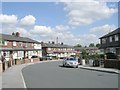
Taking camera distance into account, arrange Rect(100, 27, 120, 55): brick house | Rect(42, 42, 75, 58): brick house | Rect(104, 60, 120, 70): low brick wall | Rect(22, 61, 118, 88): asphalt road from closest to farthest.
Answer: Rect(22, 61, 118, 88): asphalt road < Rect(104, 60, 120, 70): low brick wall < Rect(100, 27, 120, 55): brick house < Rect(42, 42, 75, 58): brick house

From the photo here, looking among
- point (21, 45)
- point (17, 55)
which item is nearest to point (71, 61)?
point (17, 55)

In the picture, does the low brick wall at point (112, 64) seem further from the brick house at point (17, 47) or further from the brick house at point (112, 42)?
the brick house at point (17, 47)

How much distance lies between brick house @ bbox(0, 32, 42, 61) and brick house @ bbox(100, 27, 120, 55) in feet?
75.4

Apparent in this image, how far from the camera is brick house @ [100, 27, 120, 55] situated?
191 ft

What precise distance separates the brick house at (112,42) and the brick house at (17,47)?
23.0m

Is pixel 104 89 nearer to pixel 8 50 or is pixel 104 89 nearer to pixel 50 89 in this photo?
pixel 50 89

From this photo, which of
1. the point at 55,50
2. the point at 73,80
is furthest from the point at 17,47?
the point at 73,80

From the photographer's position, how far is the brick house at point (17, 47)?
6594cm

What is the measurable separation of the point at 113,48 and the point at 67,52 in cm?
6983

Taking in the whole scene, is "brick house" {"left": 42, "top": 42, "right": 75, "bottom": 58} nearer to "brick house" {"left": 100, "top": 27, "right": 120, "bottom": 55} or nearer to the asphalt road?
"brick house" {"left": 100, "top": 27, "right": 120, "bottom": 55}

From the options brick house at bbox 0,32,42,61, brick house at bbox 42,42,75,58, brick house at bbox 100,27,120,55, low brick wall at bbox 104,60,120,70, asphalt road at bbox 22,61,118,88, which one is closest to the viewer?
asphalt road at bbox 22,61,118,88

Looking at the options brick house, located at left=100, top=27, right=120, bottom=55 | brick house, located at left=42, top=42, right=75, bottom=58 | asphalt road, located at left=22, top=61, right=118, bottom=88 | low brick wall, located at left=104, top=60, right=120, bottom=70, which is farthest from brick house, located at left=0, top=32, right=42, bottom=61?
asphalt road, located at left=22, top=61, right=118, bottom=88

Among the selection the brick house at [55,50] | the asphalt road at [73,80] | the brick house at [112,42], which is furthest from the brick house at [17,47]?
the asphalt road at [73,80]

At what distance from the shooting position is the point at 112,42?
2461 inches
